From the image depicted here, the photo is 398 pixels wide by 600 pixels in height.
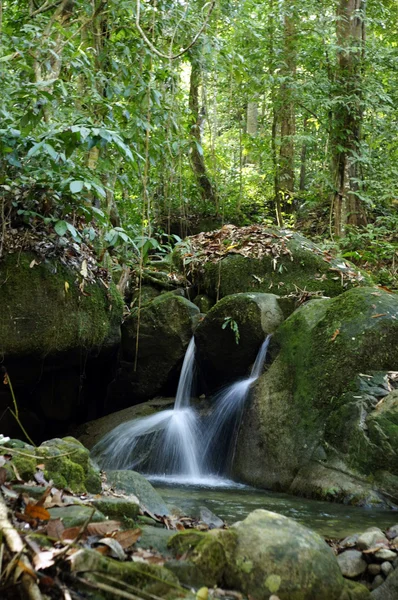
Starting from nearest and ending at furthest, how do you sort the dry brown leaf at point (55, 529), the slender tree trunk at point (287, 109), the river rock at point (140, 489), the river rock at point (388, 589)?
1. the dry brown leaf at point (55, 529)
2. the river rock at point (388, 589)
3. the river rock at point (140, 489)
4. the slender tree trunk at point (287, 109)

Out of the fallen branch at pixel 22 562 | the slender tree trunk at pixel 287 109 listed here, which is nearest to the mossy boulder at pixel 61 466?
the fallen branch at pixel 22 562

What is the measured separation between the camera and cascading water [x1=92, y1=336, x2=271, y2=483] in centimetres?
703

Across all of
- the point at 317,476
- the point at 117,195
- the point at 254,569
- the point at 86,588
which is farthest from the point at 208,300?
the point at 86,588

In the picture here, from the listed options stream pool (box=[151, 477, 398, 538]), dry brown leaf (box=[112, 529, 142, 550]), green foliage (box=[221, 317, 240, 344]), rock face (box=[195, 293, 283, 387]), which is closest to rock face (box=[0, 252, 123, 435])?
rock face (box=[195, 293, 283, 387])

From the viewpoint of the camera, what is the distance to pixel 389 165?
479 inches

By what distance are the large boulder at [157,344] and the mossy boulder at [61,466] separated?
424 cm

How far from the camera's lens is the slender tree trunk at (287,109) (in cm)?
1226

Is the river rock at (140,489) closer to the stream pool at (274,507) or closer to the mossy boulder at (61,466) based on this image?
the mossy boulder at (61,466)

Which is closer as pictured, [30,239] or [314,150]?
[30,239]

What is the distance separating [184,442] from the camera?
24.0 ft

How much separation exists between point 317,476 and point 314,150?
10.2 m

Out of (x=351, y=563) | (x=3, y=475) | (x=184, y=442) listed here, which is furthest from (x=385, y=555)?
(x=184, y=442)

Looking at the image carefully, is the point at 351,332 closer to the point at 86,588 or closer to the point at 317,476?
the point at 317,476

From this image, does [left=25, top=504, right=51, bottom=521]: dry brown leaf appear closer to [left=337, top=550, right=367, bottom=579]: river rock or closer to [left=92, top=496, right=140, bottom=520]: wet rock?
[left=92, top=496, right=140, bottom=520]: wet rock
